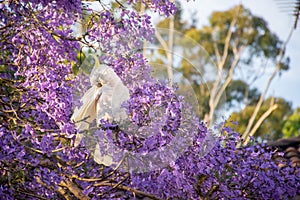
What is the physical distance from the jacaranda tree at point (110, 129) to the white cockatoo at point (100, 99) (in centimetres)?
7

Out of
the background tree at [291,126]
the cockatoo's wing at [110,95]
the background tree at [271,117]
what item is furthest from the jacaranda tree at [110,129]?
the background tree at [291,126]

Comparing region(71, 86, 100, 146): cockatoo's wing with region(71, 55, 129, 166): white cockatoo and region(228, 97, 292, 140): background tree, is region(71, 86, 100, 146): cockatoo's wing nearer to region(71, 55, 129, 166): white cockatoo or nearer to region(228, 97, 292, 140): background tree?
region(71, 55, 129, 166): white cockatoo

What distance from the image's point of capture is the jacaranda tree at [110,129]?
4.32m

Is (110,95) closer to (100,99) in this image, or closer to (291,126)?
(100,99)

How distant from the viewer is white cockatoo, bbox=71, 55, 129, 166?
14.9ft

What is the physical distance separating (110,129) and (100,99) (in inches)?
17.2

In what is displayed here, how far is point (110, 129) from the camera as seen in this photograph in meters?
4.35

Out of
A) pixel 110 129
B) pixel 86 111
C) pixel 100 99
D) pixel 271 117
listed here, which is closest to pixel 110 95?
pixel 100 99

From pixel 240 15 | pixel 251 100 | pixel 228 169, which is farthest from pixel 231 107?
pixel 228 169

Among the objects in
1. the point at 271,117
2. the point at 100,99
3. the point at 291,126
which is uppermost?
the point at 271,117

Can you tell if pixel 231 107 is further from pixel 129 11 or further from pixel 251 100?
pixel 129 11

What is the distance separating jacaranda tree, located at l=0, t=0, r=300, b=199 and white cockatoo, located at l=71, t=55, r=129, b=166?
0.07 meters

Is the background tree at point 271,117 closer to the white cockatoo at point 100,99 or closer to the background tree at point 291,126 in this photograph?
the background tree at point 291,126

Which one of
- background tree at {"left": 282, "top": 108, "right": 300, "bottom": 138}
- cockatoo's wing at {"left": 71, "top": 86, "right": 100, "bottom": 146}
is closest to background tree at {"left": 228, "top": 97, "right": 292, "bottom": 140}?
background tree at {"left": 282, "top": 108, "right": 300, "bottom": 138}
